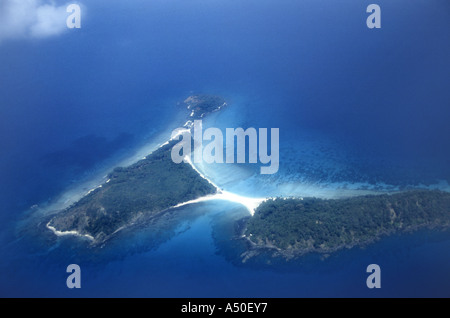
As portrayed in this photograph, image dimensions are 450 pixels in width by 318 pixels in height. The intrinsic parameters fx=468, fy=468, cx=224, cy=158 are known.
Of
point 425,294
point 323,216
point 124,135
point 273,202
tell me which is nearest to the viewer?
point 425,294

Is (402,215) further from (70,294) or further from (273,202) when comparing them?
(70,294)

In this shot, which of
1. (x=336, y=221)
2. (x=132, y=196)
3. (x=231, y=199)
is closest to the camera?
(x=336, y=221)

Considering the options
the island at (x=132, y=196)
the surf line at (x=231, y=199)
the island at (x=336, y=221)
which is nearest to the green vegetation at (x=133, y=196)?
the island at (x=132, y=196)

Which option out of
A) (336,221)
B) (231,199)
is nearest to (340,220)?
(336,221)

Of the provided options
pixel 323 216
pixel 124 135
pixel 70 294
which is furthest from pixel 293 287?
pixel 124 135

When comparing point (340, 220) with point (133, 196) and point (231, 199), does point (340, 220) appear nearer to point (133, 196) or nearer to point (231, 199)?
point (231, 199)

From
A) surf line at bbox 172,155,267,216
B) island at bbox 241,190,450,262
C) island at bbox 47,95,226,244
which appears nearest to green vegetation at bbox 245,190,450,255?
island at bbox 241,190,450,262
